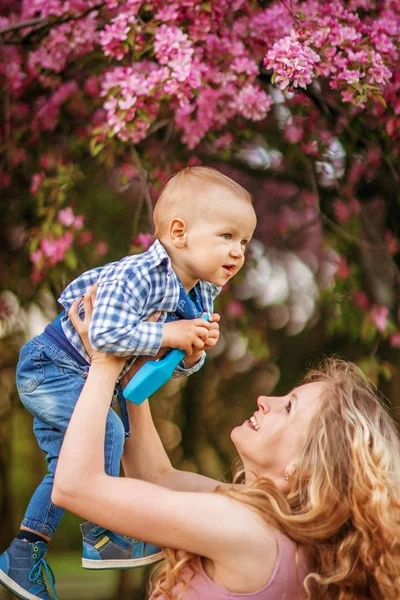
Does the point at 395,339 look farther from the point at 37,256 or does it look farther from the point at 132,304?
the point at 132,304

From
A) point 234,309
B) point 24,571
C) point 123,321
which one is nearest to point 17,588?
point 24,571

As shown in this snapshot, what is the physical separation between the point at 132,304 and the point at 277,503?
496 mm

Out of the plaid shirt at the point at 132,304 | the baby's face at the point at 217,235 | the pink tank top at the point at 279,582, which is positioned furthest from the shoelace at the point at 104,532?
the baby's face at the point at 217,235

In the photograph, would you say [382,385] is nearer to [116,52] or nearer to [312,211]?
[312,211]

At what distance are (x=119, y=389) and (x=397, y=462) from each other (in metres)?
0.63

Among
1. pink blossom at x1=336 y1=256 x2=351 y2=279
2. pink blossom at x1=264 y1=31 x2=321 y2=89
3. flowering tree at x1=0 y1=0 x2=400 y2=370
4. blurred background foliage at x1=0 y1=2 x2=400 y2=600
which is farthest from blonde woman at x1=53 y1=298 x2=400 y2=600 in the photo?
pink blossom at x1=336 y1=256 x2=351 y2=279

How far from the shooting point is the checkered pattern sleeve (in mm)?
1943

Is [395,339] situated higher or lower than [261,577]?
lower

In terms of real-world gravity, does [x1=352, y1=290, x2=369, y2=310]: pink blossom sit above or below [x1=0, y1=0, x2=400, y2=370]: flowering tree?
below

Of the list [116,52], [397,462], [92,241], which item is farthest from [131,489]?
[92,241]

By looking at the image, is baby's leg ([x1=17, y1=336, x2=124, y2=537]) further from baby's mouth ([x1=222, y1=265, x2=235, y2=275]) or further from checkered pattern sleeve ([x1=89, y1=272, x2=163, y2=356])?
baby's mouth ([x1=222, y1=265, x2=235, y2=275])

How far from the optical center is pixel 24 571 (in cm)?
214

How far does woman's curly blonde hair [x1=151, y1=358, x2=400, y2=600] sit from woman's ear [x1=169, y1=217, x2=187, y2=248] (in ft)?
1.49

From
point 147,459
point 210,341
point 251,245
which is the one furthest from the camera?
point 251,245
